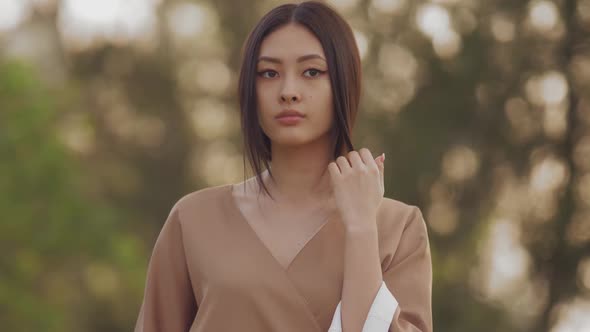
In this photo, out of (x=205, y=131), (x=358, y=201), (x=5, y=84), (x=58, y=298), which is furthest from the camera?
(x=205, y=131)

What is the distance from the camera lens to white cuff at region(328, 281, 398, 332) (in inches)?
114

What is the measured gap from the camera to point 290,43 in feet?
10.1

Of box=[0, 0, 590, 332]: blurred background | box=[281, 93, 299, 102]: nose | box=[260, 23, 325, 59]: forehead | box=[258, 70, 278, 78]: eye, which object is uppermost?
box=[260, 23, 325, 59]: forehead

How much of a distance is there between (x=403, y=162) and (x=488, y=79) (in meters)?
1.33

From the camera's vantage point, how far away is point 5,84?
43.1ft

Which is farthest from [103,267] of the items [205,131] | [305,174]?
[305,174]

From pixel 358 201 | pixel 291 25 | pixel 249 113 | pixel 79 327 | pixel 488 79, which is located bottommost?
pixel 79 327

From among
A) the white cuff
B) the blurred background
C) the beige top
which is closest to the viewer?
the white cuff

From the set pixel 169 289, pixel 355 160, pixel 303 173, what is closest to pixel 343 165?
pixel 355 160

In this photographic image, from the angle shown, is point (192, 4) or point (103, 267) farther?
point (192, 4)

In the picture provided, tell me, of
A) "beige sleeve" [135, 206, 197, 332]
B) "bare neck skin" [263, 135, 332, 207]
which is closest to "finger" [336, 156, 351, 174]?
"bare neck skin" [263, 135, 332, 207]

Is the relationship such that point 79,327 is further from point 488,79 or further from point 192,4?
point 488,79

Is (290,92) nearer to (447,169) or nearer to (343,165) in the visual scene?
(343,165)

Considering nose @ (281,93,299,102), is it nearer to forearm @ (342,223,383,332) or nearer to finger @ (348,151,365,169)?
finger @ (348,151,365,169)
